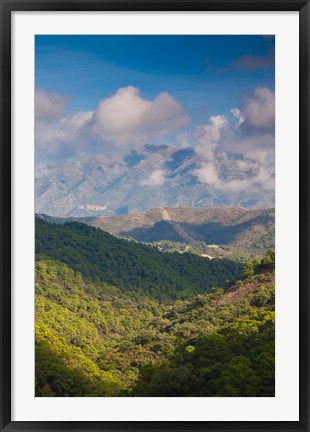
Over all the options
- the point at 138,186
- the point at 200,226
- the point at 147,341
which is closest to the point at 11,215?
the point at 147,341

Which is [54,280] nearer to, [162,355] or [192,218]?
[162,355]

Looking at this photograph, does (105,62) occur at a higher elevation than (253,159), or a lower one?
lower

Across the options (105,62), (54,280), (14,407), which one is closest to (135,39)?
(105,62)

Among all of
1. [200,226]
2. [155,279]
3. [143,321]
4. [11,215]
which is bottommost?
[143,321]

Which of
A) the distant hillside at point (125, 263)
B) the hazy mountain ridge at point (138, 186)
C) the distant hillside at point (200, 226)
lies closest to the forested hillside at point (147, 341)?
the distant hillside at point (125, 263)

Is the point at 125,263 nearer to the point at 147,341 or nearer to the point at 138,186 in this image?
the point at 147,341

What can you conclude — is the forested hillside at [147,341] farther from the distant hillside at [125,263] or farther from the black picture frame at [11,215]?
the distant hillside at [125,263]
